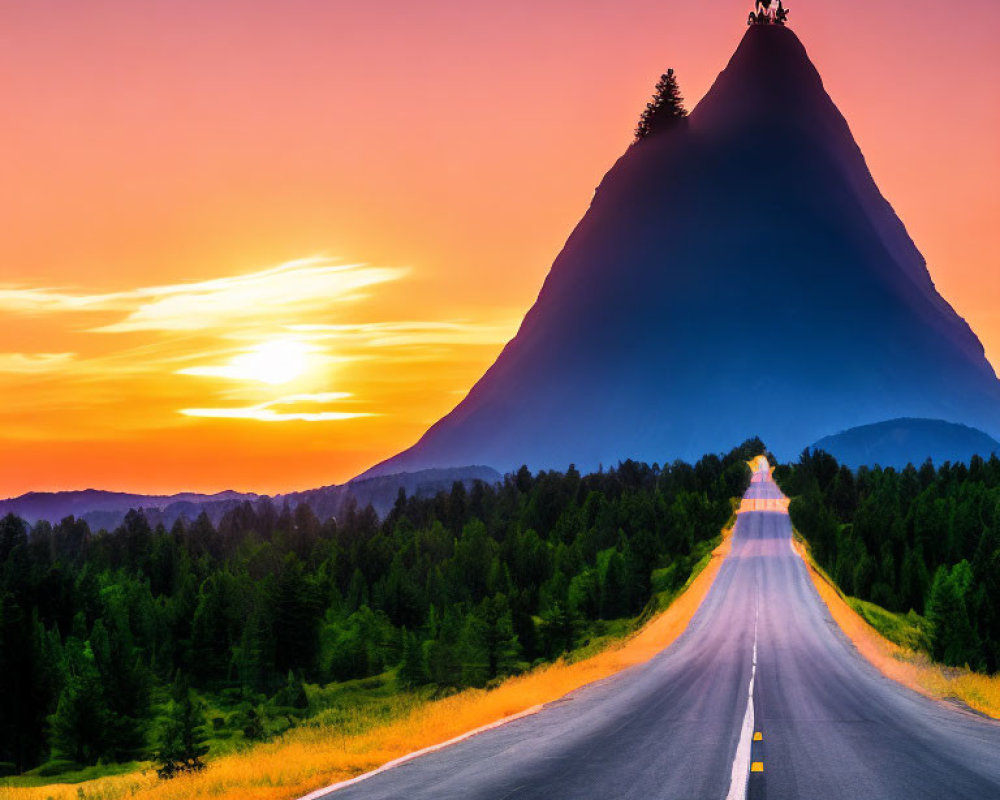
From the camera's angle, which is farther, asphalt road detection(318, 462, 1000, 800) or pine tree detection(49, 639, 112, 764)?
pine tree detection(49, 639, 112, 764)

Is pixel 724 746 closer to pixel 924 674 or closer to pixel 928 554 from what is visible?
pixel 924 674

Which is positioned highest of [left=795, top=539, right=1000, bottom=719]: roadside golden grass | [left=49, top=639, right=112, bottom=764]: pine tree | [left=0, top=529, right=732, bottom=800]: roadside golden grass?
[left=0, top=529, right=732, bottom=800]: roadside golden grass

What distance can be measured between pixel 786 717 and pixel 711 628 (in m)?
36.5

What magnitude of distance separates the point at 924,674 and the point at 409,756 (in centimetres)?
2821

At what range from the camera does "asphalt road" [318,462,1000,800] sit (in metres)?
16.2

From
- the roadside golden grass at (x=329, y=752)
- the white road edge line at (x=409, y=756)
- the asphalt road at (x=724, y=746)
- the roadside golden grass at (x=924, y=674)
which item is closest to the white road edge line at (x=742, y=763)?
the asphalt road at (x=724, y=746)

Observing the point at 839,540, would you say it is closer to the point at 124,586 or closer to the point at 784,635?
the point at 784,635

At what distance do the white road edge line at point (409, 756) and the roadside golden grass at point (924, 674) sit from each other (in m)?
14.8

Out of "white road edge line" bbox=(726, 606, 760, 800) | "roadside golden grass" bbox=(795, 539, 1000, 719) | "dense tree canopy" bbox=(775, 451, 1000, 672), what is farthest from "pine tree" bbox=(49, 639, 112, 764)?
"dense tree canopy" bbox=(775, 451, 1000, 672)

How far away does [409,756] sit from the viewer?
62.6 feet

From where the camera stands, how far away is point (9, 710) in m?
88.4

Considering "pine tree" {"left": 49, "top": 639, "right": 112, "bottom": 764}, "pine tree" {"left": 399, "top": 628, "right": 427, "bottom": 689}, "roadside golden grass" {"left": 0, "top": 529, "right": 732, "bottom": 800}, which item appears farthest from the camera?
"pine tree" {"left": 399, "top": 628, "right": 427, "bottom": 689}

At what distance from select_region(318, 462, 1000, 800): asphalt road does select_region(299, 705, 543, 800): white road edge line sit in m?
0.21

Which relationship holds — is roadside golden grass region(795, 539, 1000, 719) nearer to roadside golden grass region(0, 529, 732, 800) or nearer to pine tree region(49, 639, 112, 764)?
roadside golden grass region(0, 529, 732, 800)
